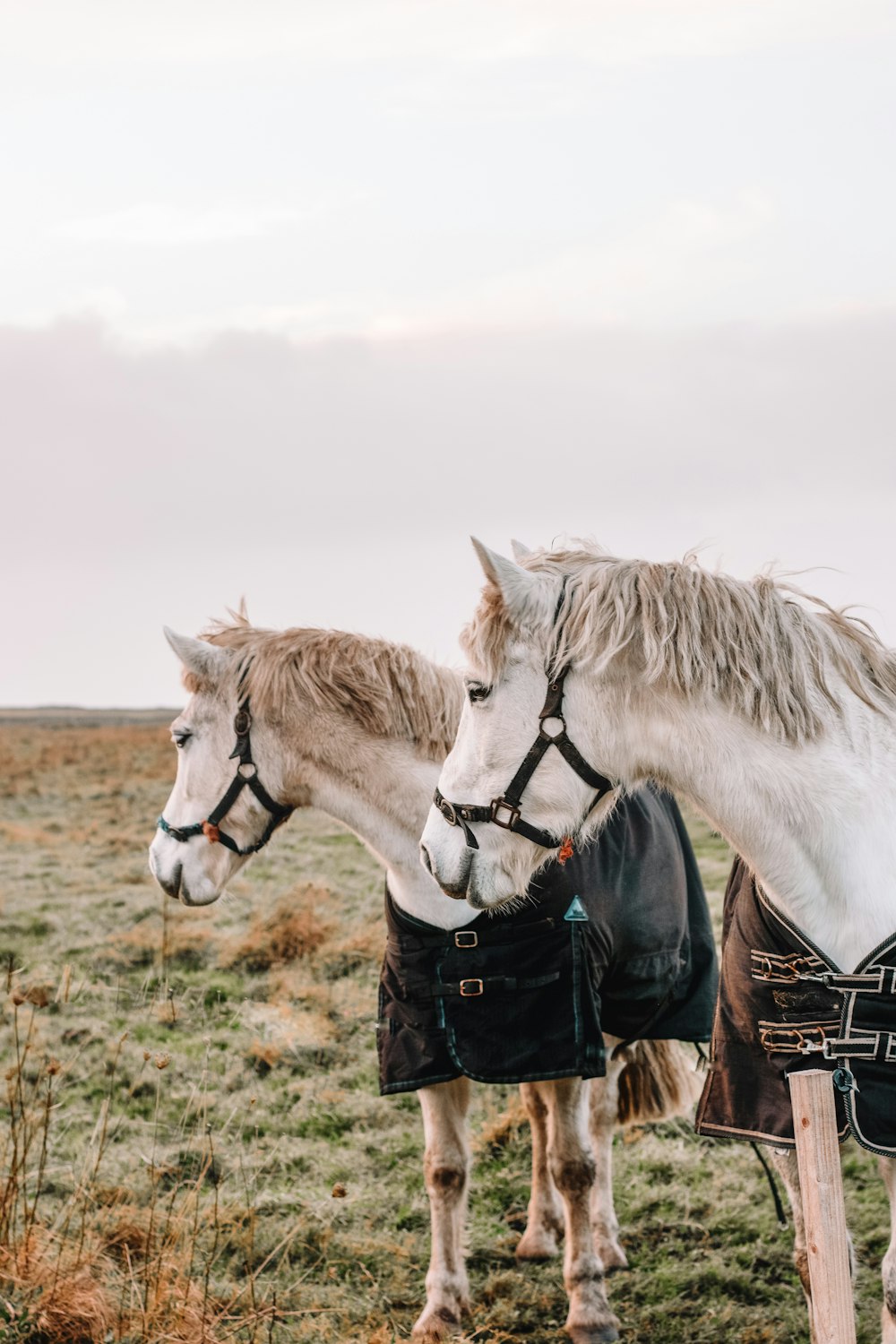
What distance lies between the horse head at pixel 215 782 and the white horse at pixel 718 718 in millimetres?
1583

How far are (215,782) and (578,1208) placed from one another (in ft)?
6.86

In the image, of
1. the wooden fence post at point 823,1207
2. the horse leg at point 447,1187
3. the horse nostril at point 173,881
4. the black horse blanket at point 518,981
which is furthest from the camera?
the horse nostril at point 173,881

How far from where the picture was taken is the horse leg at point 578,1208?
4.21 m

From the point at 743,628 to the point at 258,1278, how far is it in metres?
3.55

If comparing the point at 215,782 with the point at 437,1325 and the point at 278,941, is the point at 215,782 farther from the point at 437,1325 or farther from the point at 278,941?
the point at 278,941

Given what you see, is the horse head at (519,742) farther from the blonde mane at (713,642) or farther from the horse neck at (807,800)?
the horse neck at (807,800)

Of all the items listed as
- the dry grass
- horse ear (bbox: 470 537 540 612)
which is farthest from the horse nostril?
the dry grass

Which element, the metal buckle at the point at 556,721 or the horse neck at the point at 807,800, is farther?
the metal buckle at the point at 556,721

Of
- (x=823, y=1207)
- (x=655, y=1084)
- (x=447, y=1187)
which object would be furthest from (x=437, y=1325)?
(x=823, y=1207)

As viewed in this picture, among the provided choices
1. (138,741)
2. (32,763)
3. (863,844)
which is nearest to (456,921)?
(863,844)

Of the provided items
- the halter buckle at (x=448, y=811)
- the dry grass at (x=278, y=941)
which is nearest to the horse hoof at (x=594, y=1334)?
the halter buckle at (x=448, y=811)

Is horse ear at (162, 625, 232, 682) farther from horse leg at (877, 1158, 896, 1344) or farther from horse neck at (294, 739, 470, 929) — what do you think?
horse leg at (877, 1158, 896, 1344)

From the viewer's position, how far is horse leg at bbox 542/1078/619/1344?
4.21 metres

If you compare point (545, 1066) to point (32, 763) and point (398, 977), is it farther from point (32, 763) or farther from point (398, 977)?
point (32, 763)
